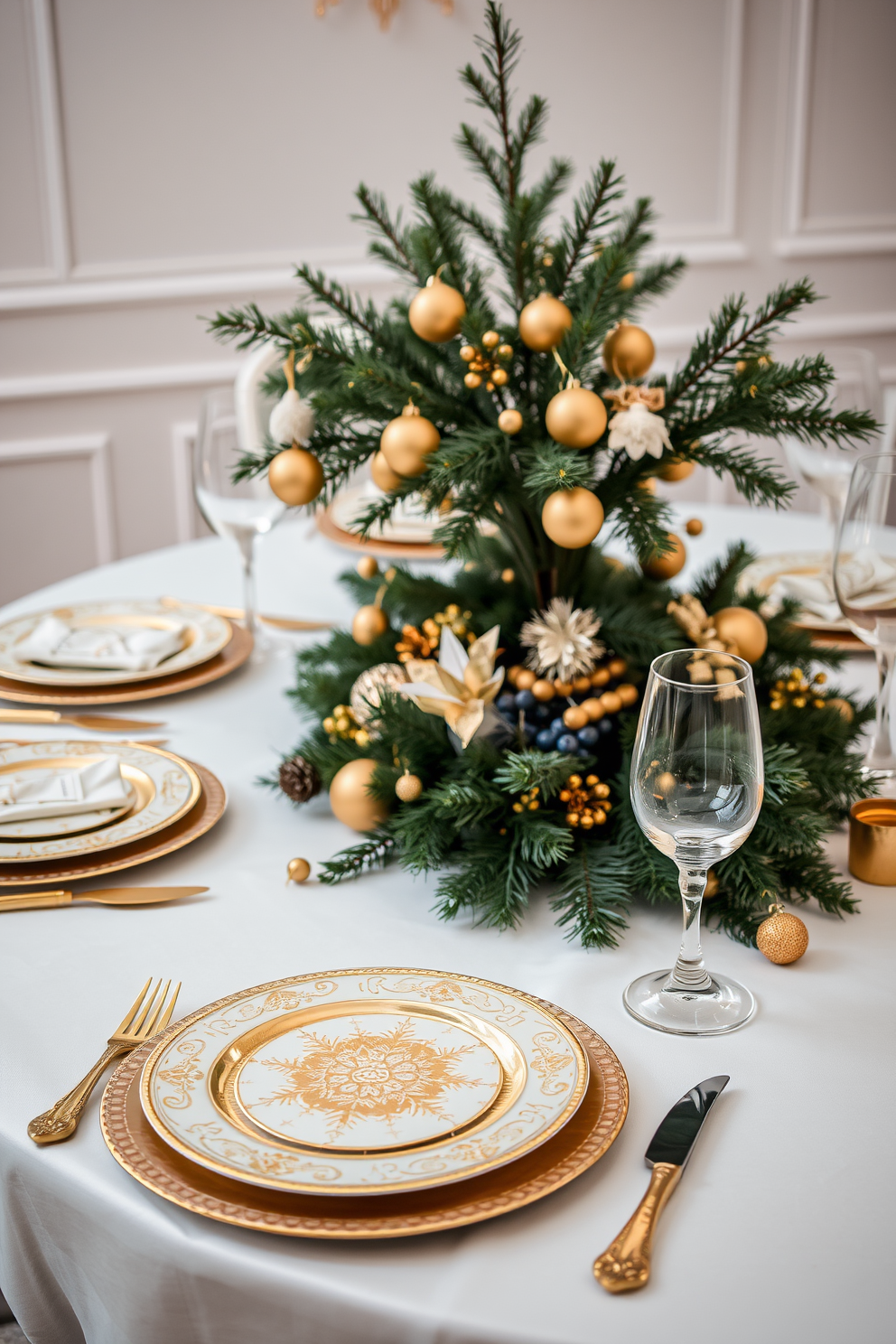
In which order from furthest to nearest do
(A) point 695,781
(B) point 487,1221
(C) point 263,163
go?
(C) point 263,163, (A) point 695,781, (B) point 487,1221

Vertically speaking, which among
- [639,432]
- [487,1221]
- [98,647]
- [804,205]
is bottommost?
[487,1221]

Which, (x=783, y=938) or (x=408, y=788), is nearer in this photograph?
(x=783, y=938)

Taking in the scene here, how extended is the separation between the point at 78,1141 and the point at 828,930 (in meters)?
0.53

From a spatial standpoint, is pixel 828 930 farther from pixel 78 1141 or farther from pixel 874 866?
pixel 78 1141

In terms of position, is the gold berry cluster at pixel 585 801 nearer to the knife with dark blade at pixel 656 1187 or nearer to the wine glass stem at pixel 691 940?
the wine glass stem at pixel 691 940

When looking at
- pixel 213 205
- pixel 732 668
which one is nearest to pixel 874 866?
pixel 732 668

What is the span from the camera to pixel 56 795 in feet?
3.28

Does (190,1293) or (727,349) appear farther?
(727,349)

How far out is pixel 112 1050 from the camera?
734 millimetres

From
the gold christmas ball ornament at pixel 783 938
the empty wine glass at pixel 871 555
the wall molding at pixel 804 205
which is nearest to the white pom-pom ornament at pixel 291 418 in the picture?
the empty wine glass at pixel 871 555

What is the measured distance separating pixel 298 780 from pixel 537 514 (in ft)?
1.03

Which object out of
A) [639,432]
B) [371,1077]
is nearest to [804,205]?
[639,432]

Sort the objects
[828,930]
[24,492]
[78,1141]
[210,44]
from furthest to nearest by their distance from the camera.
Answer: [24,492]
[210,44]
[828,930]
[78,1141]

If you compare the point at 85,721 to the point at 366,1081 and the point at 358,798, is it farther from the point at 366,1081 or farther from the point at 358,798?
the point at 366,1081
